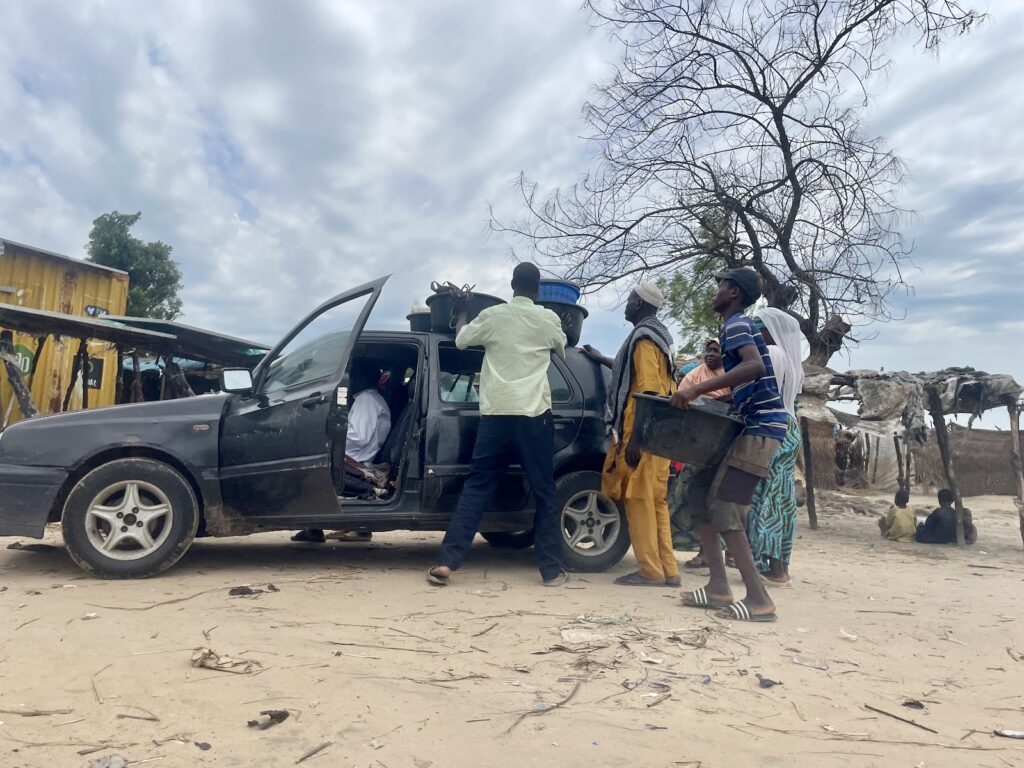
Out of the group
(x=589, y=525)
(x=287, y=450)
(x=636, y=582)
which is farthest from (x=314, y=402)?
(x=636, y=582)

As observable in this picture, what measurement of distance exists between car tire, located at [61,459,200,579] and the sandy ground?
0.58 ft

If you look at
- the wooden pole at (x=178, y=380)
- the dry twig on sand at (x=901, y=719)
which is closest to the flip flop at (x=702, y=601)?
the dry twig on sand at (x=901, y=719)

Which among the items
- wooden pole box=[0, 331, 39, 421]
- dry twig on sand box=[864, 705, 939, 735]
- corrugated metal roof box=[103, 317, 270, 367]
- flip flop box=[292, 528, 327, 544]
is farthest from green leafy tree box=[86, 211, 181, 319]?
dry twig on sand box=[864, 705, 939, 735]

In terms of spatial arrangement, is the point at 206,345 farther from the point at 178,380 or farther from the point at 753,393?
the point at 753,393

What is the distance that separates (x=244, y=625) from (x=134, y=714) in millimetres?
1026

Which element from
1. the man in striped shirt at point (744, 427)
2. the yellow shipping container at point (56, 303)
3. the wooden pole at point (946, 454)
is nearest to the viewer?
the man in striped shirt at point (744, 427)

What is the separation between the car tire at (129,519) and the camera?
430cm

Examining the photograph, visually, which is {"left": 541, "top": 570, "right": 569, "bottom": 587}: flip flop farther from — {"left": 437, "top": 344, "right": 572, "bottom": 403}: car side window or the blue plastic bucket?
the blue plastic bucket

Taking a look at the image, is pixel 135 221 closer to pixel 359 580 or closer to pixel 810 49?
pixel 810 49

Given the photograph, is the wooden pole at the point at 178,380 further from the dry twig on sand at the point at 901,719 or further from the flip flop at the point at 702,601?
the dry twig on sand at the point at 901,719

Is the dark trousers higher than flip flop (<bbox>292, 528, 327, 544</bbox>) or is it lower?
higher

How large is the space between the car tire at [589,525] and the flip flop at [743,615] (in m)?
1.19

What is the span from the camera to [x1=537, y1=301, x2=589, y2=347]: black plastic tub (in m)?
5.48

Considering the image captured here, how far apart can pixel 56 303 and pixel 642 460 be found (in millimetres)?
10796
